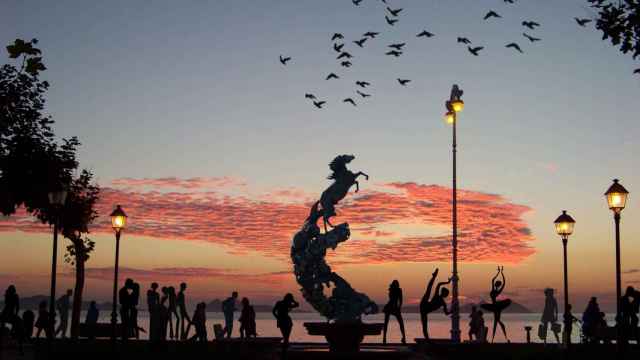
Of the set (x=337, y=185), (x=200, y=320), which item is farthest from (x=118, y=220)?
(x=337, y=185)

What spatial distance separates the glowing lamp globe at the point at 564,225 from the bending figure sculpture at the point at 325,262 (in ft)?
23.3

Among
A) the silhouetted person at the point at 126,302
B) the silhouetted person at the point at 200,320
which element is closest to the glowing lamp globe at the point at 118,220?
the silhouetted person at the point at 126,302

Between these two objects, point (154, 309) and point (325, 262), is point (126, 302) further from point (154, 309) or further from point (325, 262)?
point (325, 262)

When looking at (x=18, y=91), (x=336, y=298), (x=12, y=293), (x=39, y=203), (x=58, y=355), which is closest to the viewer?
(x=58, y=355)

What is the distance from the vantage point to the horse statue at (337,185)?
3183 cm

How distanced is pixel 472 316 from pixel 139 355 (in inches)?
645

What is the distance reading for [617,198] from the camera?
75.2 feet

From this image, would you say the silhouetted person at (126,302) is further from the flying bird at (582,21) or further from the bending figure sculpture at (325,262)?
the flying bird at (582,21)

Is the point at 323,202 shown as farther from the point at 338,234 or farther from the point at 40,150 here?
the point at 40,150

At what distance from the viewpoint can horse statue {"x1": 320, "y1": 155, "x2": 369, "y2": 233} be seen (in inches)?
1253

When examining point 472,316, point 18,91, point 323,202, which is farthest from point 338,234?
point 18,91

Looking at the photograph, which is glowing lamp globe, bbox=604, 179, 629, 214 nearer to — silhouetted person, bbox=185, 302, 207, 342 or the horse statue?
the horse statue

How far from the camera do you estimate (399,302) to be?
31.2 m

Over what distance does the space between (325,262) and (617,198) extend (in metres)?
12.3
